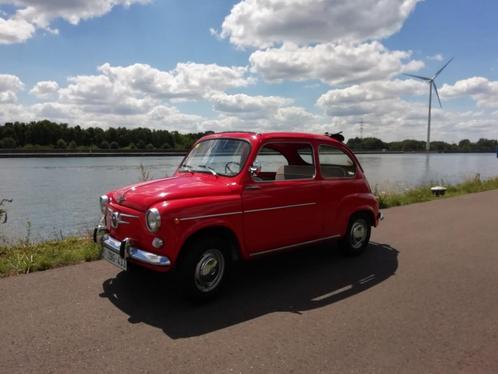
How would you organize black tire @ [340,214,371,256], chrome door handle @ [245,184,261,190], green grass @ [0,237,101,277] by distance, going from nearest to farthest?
chrome door handle @ [245,184,261,190]
green grass @ [0,237,101,277]
black tire @ [340,214,371,256]

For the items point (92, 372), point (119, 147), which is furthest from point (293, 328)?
point (119, 147)

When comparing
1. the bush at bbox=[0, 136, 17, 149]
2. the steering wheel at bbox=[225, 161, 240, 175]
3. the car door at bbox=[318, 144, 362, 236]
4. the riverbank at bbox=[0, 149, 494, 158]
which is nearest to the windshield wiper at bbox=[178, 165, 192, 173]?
the steering wheel at bbox=[225, 161, 240, 175]

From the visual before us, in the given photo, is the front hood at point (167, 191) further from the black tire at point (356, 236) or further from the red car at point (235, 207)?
the black tire at point (356, 236)

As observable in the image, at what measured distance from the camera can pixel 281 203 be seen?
16.7ft

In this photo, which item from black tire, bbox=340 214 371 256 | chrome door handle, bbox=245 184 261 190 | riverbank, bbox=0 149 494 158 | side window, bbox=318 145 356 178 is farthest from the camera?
riverbank, bbox=0 149 494 158

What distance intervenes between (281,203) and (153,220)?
1.67 metres

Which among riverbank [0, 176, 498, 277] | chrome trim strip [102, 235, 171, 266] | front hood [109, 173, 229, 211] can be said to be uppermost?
front hood [109, 173, 229, 211]

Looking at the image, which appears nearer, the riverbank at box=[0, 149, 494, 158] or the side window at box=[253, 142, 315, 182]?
the side window at box=[253, 142, 315, 182]

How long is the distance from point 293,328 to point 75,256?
362 cm

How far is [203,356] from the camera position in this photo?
3354mm

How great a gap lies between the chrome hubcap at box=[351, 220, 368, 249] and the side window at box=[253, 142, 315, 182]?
1.29 metres

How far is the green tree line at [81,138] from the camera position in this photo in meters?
93.8

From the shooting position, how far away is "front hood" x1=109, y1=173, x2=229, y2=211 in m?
4.34

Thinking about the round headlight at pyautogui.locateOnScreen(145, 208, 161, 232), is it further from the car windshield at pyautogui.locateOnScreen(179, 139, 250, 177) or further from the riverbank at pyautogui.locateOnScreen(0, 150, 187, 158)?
the riverbank at pyautogui.locateOnScreen(0, 150, 187, 158)
